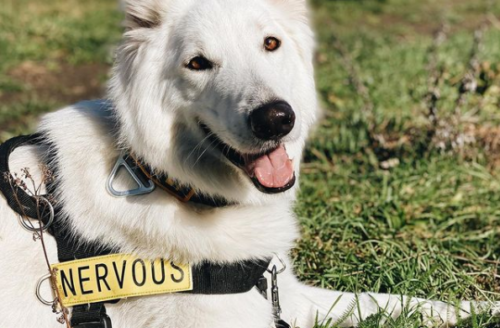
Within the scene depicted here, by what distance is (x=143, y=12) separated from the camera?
2.54m

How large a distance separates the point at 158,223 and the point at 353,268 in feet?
4.28

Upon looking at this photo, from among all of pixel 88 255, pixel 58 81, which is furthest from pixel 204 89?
pixel 58 81

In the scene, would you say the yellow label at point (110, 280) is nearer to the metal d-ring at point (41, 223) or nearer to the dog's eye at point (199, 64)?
the metal d-ring at point (41, 223)

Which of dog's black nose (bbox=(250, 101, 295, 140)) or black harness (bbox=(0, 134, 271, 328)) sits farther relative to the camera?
black harness (bbox=(0, 134, 271, 328))

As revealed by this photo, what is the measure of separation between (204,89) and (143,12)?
1.51ft

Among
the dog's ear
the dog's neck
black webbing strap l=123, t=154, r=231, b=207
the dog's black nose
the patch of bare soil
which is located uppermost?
the dog's ear

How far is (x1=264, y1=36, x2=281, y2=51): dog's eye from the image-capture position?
8.56ft

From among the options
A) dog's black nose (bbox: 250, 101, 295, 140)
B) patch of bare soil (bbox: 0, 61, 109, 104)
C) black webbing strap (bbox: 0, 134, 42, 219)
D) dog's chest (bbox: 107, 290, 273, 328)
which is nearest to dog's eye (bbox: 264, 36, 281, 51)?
dog's black nose (bbox: 250, 101, 295, 140)

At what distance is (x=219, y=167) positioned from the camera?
2588mm

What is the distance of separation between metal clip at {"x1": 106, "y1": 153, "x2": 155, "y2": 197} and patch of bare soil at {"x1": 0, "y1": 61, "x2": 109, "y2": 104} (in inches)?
190

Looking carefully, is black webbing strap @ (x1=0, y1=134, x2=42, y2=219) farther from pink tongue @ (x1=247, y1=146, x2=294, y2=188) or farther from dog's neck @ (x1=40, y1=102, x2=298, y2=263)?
pink tongue @ (x1=247, y1=146, x2=294, y2=188)

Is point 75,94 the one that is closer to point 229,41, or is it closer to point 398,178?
point 398,178

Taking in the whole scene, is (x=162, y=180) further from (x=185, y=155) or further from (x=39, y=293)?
(x=39, y=293)

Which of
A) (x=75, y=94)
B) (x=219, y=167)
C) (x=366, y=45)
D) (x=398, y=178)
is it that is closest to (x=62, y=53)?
(x=75, y=94)
